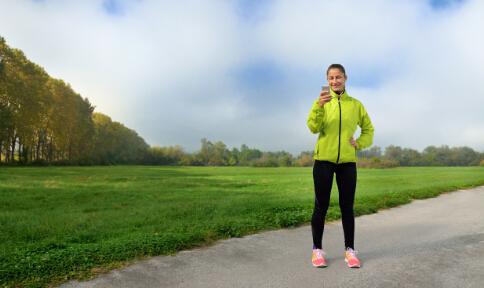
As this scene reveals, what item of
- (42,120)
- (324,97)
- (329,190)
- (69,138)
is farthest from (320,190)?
(69,138)

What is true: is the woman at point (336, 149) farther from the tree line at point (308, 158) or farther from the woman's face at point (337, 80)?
the tree line at point (308, 158)

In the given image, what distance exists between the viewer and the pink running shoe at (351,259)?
180 inches

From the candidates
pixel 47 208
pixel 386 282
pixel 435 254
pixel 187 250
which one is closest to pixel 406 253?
pixel 435 254

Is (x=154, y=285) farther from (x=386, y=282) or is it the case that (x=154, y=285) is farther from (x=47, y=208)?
(x=47, y=208)

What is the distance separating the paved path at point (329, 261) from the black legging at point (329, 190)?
0.43 meters

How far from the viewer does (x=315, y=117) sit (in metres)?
4.69

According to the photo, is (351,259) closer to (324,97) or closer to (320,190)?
(320,190)

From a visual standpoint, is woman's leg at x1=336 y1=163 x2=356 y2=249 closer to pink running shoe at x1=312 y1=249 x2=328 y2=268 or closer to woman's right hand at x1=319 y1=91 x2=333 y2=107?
pink running shoe at x1=312 y1=249 x2=328 y2=268

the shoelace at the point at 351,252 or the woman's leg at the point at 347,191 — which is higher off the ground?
the woman's leg at the point at 347,191

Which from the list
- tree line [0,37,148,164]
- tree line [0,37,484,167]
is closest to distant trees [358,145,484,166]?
tree line [0,37,484,167]

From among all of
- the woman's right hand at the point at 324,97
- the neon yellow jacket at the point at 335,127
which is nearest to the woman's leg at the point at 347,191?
the neon yellow jacket at the point at 335,127

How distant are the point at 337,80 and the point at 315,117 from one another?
0.65m

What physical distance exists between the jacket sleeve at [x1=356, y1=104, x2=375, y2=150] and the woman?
0.06 meters

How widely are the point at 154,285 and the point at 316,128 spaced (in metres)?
2.82
